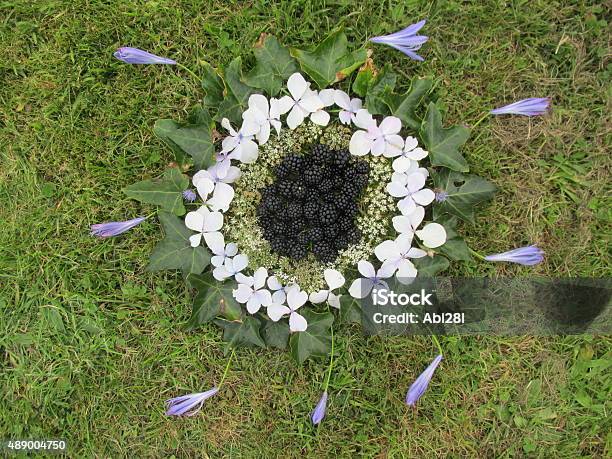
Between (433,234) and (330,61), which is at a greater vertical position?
(330,61)

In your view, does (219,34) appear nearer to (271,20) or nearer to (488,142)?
(271,20)

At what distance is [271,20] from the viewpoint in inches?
86.0

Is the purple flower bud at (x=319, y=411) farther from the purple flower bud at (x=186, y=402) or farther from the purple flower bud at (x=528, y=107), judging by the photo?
the purple flower bud at (x=528, y=107)

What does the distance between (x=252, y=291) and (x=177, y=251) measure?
33 centimetres

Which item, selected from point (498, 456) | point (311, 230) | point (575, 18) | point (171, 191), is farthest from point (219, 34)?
point (498, 456)

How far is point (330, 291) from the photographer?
2143mm

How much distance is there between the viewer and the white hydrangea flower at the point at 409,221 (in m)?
2.07

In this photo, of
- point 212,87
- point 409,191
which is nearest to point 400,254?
point 409,191

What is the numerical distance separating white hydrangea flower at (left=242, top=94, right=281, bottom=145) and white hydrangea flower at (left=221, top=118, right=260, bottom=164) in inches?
0.8

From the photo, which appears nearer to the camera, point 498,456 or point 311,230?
point 311,230

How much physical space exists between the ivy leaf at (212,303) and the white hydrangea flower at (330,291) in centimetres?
30

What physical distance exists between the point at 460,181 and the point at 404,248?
0.33m

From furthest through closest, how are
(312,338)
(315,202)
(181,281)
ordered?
1. (181,281)
2. (312,338)
3. (315,202)

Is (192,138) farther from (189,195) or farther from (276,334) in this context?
(276,334)
